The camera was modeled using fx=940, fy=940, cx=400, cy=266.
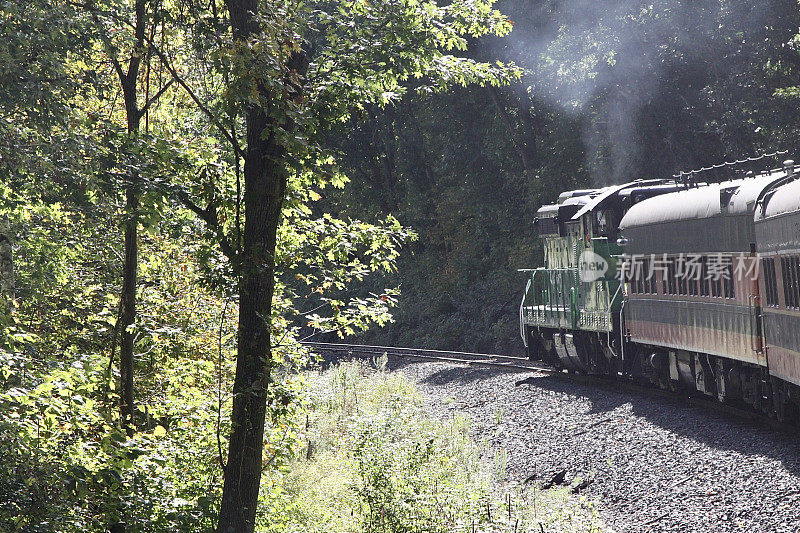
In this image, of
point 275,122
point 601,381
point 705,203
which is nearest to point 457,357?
point 601,381

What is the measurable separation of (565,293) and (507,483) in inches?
377

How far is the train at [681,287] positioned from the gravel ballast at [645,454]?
76 centimetres

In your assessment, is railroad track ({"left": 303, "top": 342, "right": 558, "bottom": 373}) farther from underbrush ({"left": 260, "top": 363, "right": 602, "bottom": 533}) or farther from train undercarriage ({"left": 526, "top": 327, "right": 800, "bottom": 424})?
underbrush ({"left": 260, "top": 363, "right": 602, "bottom": 533})

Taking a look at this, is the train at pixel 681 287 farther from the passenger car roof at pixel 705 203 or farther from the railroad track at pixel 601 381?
the railroad track at pixel 601 381

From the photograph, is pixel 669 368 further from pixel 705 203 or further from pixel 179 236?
pixel 179 236

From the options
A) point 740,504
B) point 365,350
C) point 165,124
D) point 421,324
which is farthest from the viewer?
point 421,324

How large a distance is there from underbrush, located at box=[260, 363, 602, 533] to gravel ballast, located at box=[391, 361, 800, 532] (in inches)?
22.6

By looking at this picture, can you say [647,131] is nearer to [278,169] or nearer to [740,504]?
[740,504]

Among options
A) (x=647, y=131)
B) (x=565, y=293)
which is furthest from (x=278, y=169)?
(x=647, y=131)

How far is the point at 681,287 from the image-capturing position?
51.5ft

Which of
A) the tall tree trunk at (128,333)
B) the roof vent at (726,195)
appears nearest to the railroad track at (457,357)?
the roof vent at (726,195)

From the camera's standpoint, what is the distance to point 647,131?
1224 inches

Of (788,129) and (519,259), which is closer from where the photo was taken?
(788,129)

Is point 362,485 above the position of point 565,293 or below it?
below
